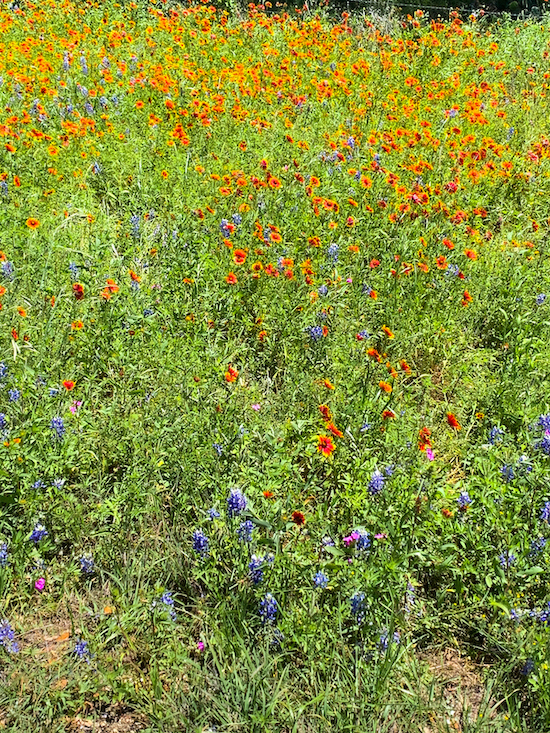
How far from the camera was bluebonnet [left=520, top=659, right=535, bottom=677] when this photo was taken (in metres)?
2.00

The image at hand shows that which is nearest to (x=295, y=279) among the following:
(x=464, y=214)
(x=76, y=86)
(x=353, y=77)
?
(x=464, y=214)

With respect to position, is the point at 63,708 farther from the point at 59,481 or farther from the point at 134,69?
the point at 134,69

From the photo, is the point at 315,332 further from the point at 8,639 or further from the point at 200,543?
the point at 8,639

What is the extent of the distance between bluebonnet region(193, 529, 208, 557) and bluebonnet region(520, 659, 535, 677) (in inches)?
43.6

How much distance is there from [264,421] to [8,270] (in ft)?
4.86

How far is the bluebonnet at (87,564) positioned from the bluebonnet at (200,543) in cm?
37

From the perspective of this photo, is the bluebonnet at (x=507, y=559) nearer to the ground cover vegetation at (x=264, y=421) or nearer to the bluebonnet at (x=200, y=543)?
the ground cover vegetation at (x=264, y=421)

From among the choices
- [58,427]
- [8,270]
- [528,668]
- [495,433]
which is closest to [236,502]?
[58,427]

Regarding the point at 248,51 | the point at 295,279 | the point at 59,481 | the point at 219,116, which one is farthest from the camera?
the point at 248,51

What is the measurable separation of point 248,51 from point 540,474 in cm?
587

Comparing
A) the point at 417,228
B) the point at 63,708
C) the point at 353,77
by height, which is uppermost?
the point at 353,77

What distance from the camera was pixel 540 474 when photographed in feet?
8.19

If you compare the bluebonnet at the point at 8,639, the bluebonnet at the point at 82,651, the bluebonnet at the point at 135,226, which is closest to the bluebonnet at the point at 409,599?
the bluebonnet at the point at 82,651

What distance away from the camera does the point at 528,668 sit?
2006 mm
